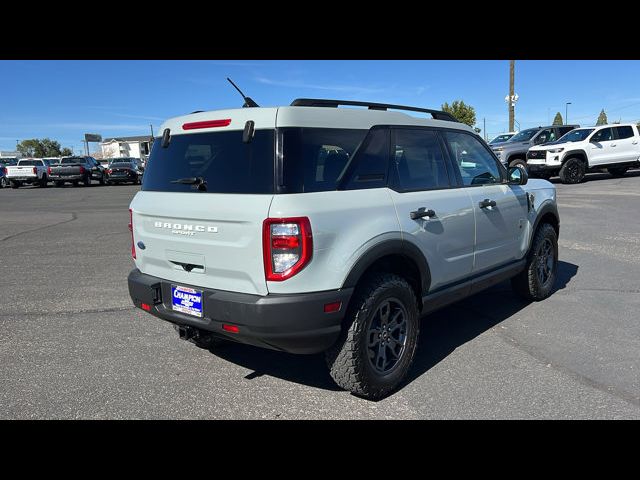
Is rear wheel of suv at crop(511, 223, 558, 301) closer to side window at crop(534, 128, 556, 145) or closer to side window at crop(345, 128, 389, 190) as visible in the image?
side window at crop(345, 128, 389, 190)

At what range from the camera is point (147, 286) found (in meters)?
3.32

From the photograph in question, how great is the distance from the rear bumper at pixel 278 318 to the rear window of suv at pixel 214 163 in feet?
2.11

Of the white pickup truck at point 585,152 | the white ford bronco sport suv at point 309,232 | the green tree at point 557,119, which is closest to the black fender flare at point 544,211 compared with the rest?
the white ford bronco sport suv at point 309,232

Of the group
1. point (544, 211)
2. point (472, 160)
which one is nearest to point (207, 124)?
point (472, 160)

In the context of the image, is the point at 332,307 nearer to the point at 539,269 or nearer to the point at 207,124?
the point at 207,124

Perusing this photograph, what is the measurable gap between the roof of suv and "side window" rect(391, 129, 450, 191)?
14cm

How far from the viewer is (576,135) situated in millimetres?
17672

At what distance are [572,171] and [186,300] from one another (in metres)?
18.0

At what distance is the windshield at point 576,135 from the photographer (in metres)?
17.4

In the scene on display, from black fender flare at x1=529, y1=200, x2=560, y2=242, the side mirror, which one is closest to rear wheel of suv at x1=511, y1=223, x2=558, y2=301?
black fender flare at x1=529, y1=200, x2=560, y2=242

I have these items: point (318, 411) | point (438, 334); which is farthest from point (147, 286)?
point (438, 334)
